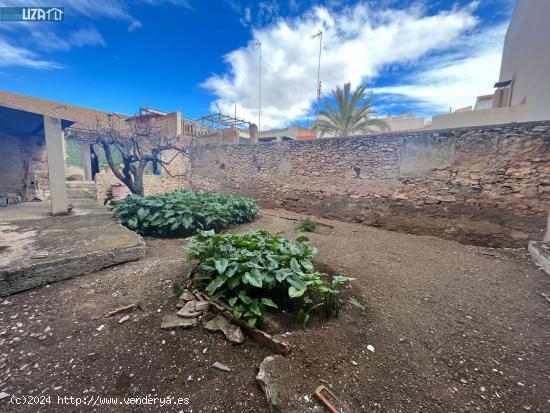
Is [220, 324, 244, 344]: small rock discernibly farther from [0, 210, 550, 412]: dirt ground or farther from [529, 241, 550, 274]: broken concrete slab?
[529, 241, 550, 274]: broken concrete slab

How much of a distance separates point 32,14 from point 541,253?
935 centimetres

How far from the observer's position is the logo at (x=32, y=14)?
13.3 ft

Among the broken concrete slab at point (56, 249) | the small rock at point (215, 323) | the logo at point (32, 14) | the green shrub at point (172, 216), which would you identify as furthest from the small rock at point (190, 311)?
the logo at point (32, 14)

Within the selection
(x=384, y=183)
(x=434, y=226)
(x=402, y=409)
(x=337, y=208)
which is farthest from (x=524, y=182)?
(x=402, y=409)

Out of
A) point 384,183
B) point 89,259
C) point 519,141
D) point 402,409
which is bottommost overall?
point 402,409

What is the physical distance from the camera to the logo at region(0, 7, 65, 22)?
160 inches

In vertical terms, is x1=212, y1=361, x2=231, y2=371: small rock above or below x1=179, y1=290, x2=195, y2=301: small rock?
below

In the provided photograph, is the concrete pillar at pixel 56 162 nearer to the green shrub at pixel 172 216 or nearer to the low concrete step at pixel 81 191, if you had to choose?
the green shrub at pixel 172 216

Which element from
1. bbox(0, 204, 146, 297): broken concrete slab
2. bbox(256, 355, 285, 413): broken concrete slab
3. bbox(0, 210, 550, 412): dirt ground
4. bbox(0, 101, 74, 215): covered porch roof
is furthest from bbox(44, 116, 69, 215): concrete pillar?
bbox(256, 355, 285, 413): broken concrete slab

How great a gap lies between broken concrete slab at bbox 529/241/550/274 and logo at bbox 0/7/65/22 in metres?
8.91

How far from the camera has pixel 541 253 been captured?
3357 millimetres

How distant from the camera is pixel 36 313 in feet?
6.53

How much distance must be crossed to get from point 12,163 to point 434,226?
11.5m

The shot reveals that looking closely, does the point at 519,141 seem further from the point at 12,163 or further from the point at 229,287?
the point at 12,163
